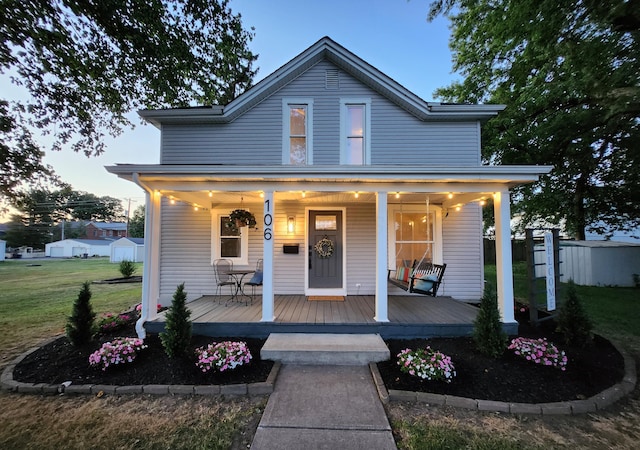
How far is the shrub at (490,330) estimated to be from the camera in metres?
3.75

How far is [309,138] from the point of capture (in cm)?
658

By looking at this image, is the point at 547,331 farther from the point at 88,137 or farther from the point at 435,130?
the point at 88,137

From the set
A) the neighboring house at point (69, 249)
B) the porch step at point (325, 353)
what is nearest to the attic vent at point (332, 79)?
the porch step at point (325, 353)

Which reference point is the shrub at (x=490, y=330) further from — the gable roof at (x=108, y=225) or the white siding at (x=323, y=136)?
the gable roof at (x=108, y=225)

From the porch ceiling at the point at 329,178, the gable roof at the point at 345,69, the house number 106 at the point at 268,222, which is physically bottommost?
the house number 106 at the point at 268,222

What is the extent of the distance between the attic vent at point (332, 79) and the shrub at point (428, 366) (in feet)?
20.8

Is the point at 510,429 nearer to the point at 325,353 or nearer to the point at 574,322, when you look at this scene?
the point at 325,353

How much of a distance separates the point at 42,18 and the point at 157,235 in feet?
18.3

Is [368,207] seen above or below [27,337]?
above

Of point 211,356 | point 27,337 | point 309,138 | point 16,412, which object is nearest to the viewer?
point 16,412

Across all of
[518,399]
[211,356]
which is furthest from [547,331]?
[211,356]

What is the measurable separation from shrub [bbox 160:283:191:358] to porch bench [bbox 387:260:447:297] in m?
4.18

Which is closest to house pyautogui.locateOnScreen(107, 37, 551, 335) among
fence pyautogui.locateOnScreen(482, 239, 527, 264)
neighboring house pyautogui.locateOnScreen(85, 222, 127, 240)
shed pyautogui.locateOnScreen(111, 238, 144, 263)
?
fence pyautogui.locateOnScreen(482, 239, 527, 264)

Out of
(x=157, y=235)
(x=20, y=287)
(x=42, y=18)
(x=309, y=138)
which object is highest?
(x=42, y=18)
